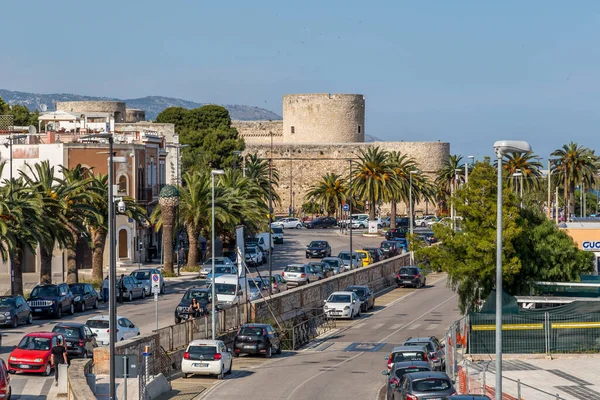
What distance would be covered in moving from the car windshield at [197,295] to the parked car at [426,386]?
1966 centimetres

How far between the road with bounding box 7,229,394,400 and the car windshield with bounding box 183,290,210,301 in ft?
3.96

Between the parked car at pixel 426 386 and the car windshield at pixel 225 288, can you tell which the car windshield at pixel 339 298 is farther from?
the parked car at pixel 426 386

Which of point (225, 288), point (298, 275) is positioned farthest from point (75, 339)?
point (298, 275)

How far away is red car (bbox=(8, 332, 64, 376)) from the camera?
33.1m

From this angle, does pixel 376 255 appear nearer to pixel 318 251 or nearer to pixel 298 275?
pixel 318 251

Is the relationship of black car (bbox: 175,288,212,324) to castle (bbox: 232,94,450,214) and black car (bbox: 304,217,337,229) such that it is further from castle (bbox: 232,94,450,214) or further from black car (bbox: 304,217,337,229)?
castle (bbox: 232,94,450,214)

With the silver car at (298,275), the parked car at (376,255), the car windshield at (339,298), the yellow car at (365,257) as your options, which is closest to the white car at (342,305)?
the car windshield at (339,298)

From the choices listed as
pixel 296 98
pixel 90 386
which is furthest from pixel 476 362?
pixel 296 98

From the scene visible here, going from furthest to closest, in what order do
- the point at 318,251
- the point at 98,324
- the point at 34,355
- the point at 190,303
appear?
the point at 318,251 → the point at 190,303 → the point at 98,324 → the point at 34,355

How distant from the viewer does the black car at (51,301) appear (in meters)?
46.7

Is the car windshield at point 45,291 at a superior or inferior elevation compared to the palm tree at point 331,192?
inferior

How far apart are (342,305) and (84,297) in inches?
490

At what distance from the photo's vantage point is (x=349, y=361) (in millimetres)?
41250

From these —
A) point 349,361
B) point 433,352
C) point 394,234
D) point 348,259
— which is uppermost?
point 394,234
